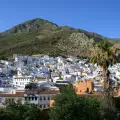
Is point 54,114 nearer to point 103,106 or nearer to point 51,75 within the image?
point 103,106

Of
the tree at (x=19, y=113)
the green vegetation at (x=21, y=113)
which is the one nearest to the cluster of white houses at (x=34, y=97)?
the green vegetation at (x=21, y=113)

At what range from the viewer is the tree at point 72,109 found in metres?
31.3

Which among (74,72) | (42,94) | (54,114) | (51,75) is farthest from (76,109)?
(74,72)

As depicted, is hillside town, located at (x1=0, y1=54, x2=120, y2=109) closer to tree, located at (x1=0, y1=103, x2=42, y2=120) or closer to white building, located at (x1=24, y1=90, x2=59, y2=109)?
white building, located at (x1=24, y1=90, x2=59, y2=109)

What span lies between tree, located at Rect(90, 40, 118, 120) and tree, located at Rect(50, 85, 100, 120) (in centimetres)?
317

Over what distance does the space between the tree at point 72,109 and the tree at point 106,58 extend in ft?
10.4

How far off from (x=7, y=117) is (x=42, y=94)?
30251 millimetres

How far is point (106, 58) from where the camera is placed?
29.5 meters

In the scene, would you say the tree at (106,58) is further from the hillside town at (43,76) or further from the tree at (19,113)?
the hillside town at (43,76)

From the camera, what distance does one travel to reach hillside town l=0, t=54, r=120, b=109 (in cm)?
6331

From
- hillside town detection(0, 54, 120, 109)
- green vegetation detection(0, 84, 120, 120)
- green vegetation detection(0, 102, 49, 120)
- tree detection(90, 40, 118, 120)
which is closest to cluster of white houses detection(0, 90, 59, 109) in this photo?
hillside town detection(0, 54, 120, 109)

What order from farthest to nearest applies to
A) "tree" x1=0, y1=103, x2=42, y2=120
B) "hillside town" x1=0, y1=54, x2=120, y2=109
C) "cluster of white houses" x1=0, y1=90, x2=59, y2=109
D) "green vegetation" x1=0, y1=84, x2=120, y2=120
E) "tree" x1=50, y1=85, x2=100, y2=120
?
1. "hillside town" x1=0, y1=54, x2=120, y2=109
2. "cluster of white houses" x1=0, y1=90, x2=59, y2=109
3. "tree" x1=0, y1=103, x2=42, y2=120
4. "tree" x1=50, y1=85, x2=100, y2=120
5. "green vegetation" x1=0, y1=84, x2=120, y2=120

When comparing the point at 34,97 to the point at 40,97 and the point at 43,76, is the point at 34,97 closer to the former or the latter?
the point at 40,97

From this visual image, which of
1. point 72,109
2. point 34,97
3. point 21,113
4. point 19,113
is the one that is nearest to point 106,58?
point 72,109
